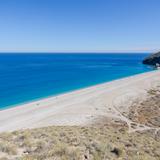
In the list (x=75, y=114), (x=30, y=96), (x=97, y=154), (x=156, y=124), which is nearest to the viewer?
(x=97, y=154)

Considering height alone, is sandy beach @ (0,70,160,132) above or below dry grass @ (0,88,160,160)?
below

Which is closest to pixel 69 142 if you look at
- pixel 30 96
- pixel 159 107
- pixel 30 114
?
pixel 30 114

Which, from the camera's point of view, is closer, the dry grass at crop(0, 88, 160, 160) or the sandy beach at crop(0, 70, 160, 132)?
the dry grass at crop(0, 88, 160, 160)

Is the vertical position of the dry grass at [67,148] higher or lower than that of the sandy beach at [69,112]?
higher

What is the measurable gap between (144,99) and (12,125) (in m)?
20.6

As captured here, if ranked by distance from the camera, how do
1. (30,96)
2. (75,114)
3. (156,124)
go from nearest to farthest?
1. (156,124)
2. (75,114)
3. (30,96)

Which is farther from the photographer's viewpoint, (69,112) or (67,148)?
(69,112)

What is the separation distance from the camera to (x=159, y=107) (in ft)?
86.9

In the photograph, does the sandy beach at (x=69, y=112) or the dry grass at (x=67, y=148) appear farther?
the sandy beach at (x=69, y=112)

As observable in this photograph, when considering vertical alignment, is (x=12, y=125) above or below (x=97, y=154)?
below

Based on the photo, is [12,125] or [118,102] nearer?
[12,125]

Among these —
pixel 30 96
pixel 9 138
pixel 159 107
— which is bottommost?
pixel 30 96

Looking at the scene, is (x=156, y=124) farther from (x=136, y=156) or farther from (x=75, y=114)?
(x=136, y=156)

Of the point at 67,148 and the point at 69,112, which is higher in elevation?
the point at 67,148
